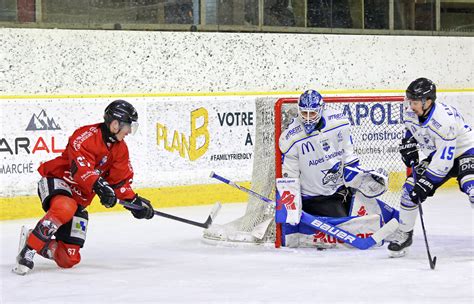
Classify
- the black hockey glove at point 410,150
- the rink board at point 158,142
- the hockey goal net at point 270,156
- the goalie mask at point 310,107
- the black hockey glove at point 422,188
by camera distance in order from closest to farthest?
1. the black hockey glove at point 422,188
2. the black hockey glove at point 410,150
3. the goalie mask at point 310,107
4. the hockey goal net at point 270,156
5. the rink board at point 158,142

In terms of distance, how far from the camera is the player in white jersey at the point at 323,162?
530 cm

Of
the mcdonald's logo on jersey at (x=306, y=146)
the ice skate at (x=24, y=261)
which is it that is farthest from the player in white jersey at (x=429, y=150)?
the ice skate at (x=24, y=261)

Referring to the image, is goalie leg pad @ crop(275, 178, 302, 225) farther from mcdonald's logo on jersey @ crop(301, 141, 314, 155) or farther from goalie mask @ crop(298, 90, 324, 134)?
goalie mask @ crop(298, 90, 324, 134)

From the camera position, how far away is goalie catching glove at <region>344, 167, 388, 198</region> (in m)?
5.27

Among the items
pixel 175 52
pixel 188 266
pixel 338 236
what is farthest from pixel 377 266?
pixel 175 52

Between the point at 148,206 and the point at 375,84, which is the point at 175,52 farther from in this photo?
the point at 148,206

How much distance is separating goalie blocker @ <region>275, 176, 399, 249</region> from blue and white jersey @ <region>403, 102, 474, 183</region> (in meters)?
0.39

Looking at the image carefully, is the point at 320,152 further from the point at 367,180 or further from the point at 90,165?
the point at 90,165

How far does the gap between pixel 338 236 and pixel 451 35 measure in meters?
4.53

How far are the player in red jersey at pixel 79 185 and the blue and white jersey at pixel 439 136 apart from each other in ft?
4.71

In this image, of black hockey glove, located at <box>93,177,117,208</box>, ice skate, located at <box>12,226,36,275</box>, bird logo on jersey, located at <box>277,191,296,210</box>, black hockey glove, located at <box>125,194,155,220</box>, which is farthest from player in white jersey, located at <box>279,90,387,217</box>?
ice skate, located at <box>12,226,36,275</box>

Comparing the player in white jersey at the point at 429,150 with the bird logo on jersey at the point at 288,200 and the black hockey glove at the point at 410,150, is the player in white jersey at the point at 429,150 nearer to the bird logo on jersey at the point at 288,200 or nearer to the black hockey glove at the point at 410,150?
the black hockey glove at the point at 410,150

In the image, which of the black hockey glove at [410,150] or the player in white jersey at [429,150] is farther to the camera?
the black hockey glove at [410,150]

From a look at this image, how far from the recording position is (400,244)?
196 inches
